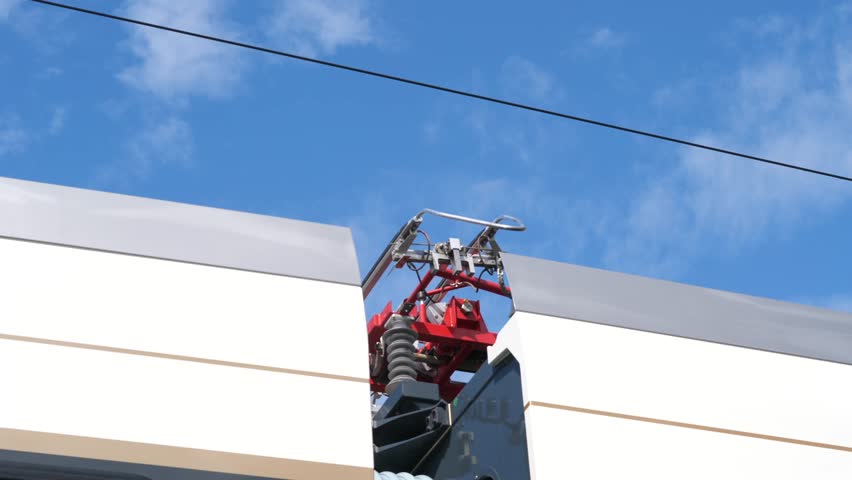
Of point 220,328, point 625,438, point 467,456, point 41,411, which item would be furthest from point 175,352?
point 625,438

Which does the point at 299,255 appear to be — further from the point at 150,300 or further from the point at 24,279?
the point at 24,279

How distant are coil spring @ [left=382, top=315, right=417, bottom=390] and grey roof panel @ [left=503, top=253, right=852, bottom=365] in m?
3.22

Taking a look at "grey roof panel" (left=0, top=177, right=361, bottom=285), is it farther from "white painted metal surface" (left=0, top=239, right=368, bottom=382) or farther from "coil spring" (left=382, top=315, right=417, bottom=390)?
"coil spring" (left=382, top=315, right=417, bottom=390)

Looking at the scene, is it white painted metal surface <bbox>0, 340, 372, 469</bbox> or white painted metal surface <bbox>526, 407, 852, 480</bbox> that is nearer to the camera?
white painted metal surface <bbox>0, 340, 372, 469</bbox>

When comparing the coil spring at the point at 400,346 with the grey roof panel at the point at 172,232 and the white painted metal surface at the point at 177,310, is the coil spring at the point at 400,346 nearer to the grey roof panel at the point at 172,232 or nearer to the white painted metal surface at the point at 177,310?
the grey roof panel at the point at 172,232

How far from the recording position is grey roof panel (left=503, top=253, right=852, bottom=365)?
20.0ft

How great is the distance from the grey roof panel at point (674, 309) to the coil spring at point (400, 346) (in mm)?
3217

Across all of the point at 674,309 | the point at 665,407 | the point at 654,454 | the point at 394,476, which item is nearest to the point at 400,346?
the point at 394,476

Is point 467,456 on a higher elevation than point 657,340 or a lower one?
lower

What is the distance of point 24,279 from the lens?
17.4 feet

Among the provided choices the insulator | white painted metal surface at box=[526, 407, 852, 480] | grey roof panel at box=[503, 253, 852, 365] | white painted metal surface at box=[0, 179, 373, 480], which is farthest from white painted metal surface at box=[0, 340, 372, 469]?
the insulator

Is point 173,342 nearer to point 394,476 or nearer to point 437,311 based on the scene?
point 394,476

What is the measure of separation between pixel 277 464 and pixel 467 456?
1542 mm

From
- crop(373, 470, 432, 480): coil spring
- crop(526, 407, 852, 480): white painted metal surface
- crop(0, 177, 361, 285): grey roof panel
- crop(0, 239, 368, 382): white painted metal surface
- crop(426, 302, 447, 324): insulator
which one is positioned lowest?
crop(526, 407, 852, 480): white painted metal surface
